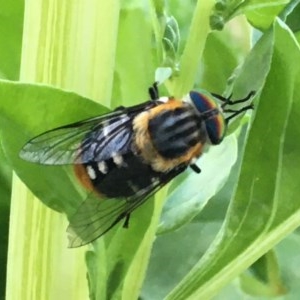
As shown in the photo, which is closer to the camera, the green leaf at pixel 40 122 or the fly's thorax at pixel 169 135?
the green leaf at pixel 40 122

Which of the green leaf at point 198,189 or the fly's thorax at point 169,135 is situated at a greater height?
the fly's thorax at point 169,135

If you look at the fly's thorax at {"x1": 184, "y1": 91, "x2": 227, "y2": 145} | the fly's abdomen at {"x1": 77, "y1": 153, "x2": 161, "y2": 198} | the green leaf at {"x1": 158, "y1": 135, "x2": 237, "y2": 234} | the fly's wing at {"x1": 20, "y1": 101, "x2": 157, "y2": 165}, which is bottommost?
the green leaf at {"x1": 158, "y1": 135, "x2": 237, "y2": 234}

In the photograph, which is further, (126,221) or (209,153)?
(209,153)

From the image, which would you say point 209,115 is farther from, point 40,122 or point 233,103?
point 40,122

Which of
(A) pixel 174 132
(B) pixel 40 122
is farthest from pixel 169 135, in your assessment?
(B) pixel 40 122

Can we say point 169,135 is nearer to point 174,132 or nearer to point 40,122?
point 174,132

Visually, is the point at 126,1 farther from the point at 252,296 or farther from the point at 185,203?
the point at 252,296
